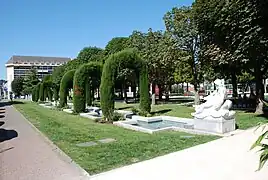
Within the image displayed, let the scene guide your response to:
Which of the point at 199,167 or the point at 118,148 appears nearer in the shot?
the point at 199,167

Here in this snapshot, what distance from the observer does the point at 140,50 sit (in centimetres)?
3075

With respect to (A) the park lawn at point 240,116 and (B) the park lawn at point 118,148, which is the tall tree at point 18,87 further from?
(B) the park lawn at point 118,148

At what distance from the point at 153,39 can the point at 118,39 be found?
44.4 feet

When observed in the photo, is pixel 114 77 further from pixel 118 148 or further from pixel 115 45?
pixel 115 45

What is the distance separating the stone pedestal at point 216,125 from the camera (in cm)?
1099

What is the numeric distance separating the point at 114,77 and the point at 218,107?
7266 mm

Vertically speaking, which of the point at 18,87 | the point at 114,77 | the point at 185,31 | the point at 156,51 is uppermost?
the point at 185,31

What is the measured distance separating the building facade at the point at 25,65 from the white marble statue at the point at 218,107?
11958 cm

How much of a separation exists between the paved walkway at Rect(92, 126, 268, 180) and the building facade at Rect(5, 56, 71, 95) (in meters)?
124

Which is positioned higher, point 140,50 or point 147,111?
point 140,50

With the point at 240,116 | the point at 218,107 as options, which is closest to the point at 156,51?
the point at 240,116

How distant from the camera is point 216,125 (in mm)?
11125

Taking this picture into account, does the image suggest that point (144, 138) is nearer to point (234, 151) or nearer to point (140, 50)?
point (234, 151)

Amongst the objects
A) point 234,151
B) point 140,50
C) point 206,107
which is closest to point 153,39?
point 140,50
